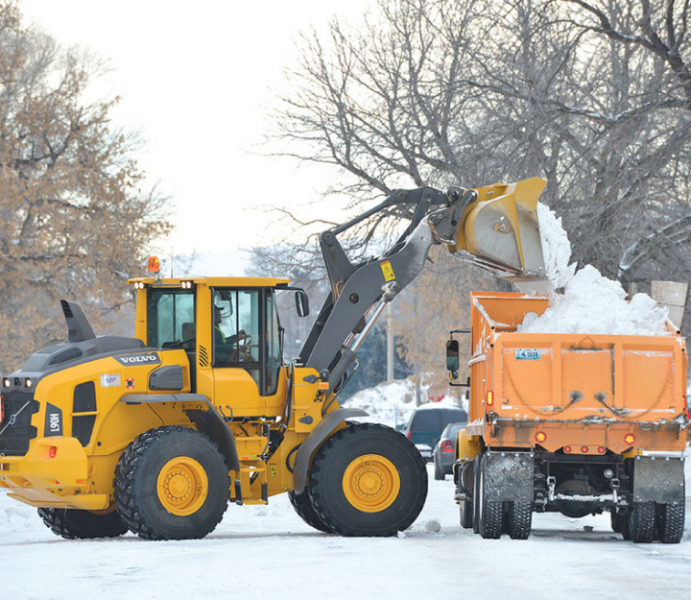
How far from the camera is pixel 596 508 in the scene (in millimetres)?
12156

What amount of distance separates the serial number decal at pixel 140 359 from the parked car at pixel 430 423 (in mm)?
21002

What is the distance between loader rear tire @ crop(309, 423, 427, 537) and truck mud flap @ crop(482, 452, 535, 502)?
95cm

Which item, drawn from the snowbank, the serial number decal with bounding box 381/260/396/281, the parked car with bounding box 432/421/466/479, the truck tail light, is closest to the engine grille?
the serial number decal with bounding box 381/260/396/281

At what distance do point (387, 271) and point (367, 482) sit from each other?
2.39 m

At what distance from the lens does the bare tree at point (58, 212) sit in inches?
1168

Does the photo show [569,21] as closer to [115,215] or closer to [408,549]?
[408,549]

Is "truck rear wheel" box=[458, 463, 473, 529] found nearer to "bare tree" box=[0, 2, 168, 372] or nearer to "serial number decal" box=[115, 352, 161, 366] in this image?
"serial number decal" box=[115, 352, 161, 366]

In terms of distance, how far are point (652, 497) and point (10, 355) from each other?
21802 mm

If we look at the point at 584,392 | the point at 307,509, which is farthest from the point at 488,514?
the point at 307,509

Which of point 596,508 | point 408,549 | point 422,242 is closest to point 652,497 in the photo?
point 596,508

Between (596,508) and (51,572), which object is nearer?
(51,572)

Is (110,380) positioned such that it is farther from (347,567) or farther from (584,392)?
(584,392)

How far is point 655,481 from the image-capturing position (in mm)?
11562

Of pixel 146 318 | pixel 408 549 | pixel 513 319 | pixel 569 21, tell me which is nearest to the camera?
pixel 408 549
